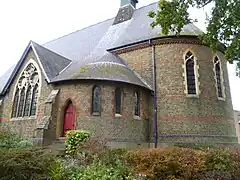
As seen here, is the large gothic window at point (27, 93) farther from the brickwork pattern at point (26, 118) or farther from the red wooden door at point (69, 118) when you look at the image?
the red wooden door at point (69, 118)

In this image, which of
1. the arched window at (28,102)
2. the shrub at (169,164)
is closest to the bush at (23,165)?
the shrub at (169,164)

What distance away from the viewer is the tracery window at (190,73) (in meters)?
16.5

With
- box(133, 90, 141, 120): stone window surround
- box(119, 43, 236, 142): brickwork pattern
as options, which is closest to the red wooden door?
box(133, 90, 141, 120): stone window surround

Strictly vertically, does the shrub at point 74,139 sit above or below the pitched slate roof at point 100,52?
below

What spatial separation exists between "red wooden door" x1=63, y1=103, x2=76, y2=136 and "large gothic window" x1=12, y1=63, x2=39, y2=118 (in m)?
3.19

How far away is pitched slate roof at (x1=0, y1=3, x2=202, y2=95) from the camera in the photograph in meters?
15.6

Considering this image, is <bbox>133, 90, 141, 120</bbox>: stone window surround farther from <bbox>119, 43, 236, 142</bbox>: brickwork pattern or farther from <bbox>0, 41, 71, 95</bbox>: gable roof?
<bbox>0, 41, 71, 95</bbox>: gable roof

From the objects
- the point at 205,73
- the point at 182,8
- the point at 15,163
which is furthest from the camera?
the point at 205,73

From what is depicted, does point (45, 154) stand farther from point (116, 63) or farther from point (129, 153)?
point (116, 63)

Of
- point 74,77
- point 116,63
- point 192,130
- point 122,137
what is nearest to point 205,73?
point 192,130

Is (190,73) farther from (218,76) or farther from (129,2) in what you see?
(129,2)

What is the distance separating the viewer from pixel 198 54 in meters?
17.1

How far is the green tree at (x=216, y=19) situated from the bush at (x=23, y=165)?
8018 mm

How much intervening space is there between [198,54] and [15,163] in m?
14.9
